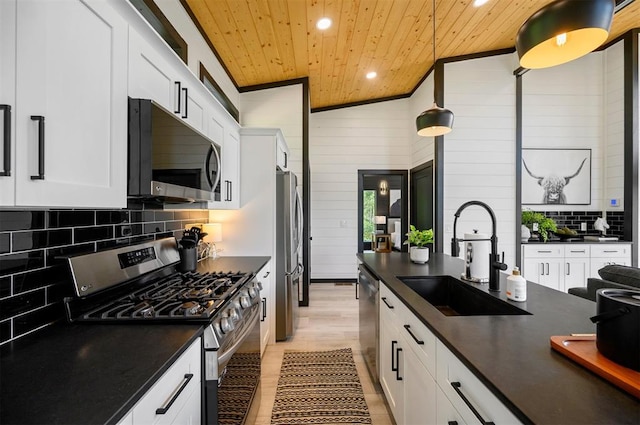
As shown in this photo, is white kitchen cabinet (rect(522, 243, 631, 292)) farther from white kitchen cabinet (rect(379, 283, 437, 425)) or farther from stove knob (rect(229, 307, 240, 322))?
stove knob (rect(229, 307, 240, 322))

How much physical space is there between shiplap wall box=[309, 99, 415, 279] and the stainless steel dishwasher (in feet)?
10.1

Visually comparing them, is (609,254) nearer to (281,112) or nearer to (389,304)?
(389,304)

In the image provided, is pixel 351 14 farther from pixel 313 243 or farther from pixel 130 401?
pixel 313 243

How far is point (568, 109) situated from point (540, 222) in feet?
5.69

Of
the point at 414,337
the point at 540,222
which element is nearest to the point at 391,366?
the point at 414,337

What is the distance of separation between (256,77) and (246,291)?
339 centimetres

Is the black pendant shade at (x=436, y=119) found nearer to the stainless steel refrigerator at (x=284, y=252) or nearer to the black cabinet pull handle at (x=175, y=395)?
the stainless steel refrigerator at (x=284, y=252)

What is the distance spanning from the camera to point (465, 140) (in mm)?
4578

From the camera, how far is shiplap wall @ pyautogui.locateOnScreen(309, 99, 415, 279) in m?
6.00

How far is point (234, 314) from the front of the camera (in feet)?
5.14

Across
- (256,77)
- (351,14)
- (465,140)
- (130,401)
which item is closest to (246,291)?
(130,401)

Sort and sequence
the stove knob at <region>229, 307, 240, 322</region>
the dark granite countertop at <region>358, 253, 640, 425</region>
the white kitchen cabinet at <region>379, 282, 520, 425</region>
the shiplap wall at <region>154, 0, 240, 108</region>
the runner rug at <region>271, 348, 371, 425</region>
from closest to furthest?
the dark granite countertop at <region>358, 253, 640, 425</region> → the white kitchen cabinet at <region>379, 282, 520, 425</region> → the stove knob at <region>229, 307, 240, 322</region> → the runner rug at <region>271, 348, 371, 425</region> → the shiplap wall at <region>154, 0, 240, 108</region>

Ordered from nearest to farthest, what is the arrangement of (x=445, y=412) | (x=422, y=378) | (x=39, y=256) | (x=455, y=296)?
(x=445, y=412)
(x=39, y=256)
(x=422, y=378)
(x=455, y=296)

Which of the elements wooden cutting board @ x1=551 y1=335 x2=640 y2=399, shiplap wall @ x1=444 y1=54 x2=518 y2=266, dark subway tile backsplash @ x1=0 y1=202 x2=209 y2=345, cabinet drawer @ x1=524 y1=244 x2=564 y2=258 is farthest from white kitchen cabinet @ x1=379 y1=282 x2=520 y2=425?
cabinet drawer @ x1=524 y1=244 x2=564 y2=258
